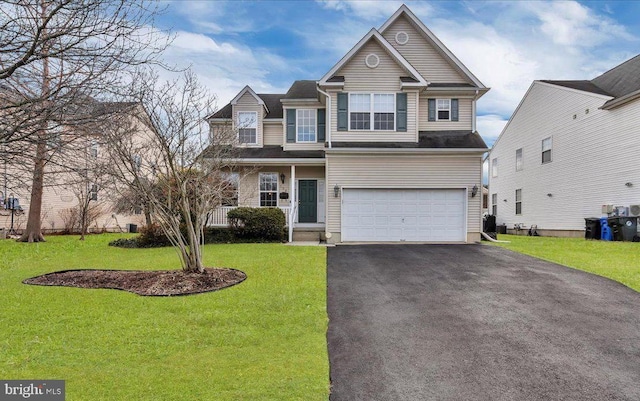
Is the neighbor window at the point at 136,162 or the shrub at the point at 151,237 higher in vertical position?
the neighbor window at the point at 136,162

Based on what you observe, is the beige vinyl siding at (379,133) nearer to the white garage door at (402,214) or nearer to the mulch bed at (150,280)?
the white garage door at (402,214)

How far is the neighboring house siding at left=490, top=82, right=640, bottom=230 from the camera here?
15.9m

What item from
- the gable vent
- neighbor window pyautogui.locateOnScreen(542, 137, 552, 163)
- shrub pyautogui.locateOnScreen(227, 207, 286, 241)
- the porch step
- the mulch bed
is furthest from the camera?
neighbor window pyautogui.locateOnScreen(542, 137, 552, 163)

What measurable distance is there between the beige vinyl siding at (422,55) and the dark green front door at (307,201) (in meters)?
7.32

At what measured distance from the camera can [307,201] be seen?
58.5 feet

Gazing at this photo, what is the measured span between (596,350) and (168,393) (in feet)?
16.8

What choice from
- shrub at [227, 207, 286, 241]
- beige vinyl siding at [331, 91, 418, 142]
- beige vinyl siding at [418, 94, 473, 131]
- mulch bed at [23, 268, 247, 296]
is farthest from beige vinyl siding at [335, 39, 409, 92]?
mulch bed at [23, 268, 247, 296]

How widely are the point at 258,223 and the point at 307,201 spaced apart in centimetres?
311

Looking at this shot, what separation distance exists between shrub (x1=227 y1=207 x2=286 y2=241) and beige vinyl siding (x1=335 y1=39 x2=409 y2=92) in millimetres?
6223

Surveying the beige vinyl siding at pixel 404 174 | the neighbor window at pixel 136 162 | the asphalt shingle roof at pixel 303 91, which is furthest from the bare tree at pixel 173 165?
the asphalt shingle roof at pixel 303 91

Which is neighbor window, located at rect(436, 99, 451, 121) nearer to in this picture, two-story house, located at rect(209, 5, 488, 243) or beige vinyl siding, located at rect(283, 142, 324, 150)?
two-story house, located at rect(209, 5, 488, 243)

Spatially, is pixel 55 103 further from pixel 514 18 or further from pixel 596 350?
pixel 514 18

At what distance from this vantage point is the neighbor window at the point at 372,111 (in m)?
16.0

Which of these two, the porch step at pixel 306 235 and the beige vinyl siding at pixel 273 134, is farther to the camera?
the beige vinyl siding at pixel 273 134
